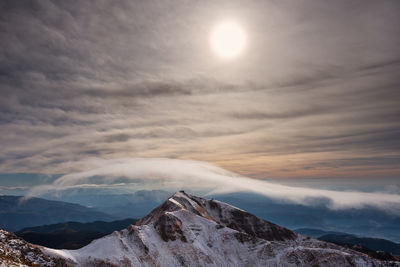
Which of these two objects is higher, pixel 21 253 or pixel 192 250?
pixel 21 253

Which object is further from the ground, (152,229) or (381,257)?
(152,229)

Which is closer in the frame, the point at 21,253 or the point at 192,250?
the point at 21,253

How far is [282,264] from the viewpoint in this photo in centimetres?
11319

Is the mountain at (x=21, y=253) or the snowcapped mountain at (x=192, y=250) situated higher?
the mountain at (x=21, y=253)

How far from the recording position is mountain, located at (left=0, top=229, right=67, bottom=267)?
5957 cm

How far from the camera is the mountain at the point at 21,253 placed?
59.6 metres

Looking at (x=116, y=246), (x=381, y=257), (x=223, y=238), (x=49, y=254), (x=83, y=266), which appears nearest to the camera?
(x=49, y=254)

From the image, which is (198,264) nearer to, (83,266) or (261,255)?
(261,255)

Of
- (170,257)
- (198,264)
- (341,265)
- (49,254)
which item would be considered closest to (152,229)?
(170,257)

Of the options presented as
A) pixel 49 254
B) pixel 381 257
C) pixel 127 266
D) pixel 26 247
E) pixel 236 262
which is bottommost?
pixel 381 257

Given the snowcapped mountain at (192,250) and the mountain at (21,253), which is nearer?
the mountain at (21,253)

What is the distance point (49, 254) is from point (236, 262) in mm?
87117

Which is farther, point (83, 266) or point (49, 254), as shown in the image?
point (83, 266)

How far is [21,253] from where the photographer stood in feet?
212
